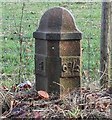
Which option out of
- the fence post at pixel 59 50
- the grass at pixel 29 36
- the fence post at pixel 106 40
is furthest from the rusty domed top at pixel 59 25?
the grass at pixel 29 36

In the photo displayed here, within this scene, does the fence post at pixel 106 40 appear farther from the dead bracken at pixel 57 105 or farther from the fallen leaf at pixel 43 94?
the fallen leaf at pixel 43 94

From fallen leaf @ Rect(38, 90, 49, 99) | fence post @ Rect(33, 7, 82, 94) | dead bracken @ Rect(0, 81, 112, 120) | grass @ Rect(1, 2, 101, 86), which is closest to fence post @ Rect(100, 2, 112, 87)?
grass @ Rect(1, 2, 101, 86)

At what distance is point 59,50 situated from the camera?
495cm

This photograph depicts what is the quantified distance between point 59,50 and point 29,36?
240cm

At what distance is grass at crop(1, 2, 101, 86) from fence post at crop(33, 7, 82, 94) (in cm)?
122

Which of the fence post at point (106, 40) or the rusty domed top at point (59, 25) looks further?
the fence post at point (106, 40)

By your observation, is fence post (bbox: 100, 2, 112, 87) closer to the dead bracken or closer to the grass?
the grass

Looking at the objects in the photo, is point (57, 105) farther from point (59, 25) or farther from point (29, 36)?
point (29, 36)

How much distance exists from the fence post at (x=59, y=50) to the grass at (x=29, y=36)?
4.00 feet

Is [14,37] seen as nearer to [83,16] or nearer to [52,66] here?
[83,16]

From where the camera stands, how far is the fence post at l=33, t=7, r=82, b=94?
4949 mm

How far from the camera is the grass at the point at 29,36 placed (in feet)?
22.5

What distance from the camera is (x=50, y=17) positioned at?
498 centimetres

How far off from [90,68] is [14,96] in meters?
1.90
